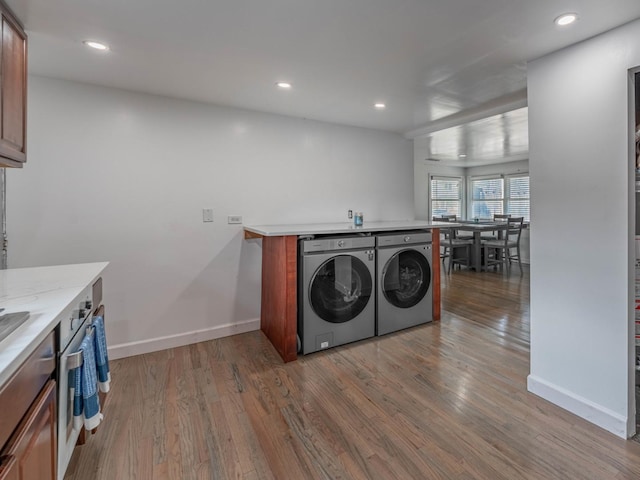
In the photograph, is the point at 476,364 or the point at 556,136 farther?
the point at 476,364

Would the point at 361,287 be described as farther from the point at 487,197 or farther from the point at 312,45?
the point at 487,197

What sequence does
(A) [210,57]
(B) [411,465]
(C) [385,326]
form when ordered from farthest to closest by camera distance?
(C) [385,326] < (A) [210,57] < (B) [411,465]

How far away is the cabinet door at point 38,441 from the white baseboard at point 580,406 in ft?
8.13

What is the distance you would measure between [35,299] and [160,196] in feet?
5.26

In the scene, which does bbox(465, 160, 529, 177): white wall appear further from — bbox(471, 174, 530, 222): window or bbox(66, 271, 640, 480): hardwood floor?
bbox(66, 271, 640, 480): hardwood floor

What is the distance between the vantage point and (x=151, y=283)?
276 cm

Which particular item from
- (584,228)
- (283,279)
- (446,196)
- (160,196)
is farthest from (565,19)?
(446,196)

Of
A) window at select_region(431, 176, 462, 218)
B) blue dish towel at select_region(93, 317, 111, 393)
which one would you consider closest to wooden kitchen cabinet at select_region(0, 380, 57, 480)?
blue dish towel at select_region(93, 317, 111, 393)

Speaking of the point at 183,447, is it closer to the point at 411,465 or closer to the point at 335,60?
the point at 411,465

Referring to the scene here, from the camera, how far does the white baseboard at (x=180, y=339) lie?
2.65 meters

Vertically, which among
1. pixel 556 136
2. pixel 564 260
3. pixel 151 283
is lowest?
pixel 151 283

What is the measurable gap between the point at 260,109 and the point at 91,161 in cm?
150

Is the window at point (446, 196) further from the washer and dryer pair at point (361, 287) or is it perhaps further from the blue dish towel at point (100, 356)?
the blue dish towel at point (100, 356)

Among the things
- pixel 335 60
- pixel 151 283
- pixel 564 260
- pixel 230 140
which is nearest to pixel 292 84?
pixel 335 60
